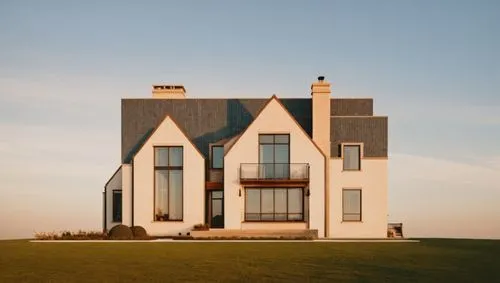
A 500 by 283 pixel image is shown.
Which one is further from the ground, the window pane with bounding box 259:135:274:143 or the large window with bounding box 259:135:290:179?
the window pane with bounding box 259:135:274:143

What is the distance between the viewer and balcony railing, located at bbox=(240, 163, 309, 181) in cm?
4056

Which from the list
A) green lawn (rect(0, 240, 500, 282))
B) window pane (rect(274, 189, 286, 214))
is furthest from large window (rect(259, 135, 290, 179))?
green lawn (rect(0, 240, 500, 282))

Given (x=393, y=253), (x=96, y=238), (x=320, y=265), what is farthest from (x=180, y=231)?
(x=320, y=265)

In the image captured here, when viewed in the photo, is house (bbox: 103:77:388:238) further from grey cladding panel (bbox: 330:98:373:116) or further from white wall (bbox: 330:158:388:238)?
grey cladding panel (bbox: 330:98:373:116)

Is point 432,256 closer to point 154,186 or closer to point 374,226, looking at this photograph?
point 374,226

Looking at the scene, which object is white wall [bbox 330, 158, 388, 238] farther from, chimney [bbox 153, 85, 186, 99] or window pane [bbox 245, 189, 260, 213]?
chimney [bbox 153, 85, 186, 99]

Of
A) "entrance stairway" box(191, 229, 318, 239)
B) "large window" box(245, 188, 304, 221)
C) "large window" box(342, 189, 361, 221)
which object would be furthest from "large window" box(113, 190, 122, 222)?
"large window" box(342, 189, 361, 221)

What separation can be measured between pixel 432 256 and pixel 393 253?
5.49 feet


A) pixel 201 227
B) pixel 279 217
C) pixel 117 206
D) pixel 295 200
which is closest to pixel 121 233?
pixel 201 227

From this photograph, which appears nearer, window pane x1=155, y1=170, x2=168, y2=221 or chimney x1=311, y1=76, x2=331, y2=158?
window pane x1=155, y1=170, x2=168, y2=221

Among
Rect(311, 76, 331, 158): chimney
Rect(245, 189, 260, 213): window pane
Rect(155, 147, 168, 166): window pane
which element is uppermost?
Rect(311, 76, 331, 158): chimney

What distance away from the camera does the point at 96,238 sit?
35969mm

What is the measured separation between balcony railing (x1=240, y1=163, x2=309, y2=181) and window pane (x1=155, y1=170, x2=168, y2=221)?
546 centimetres

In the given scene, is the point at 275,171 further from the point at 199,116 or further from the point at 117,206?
the point at 117,206
